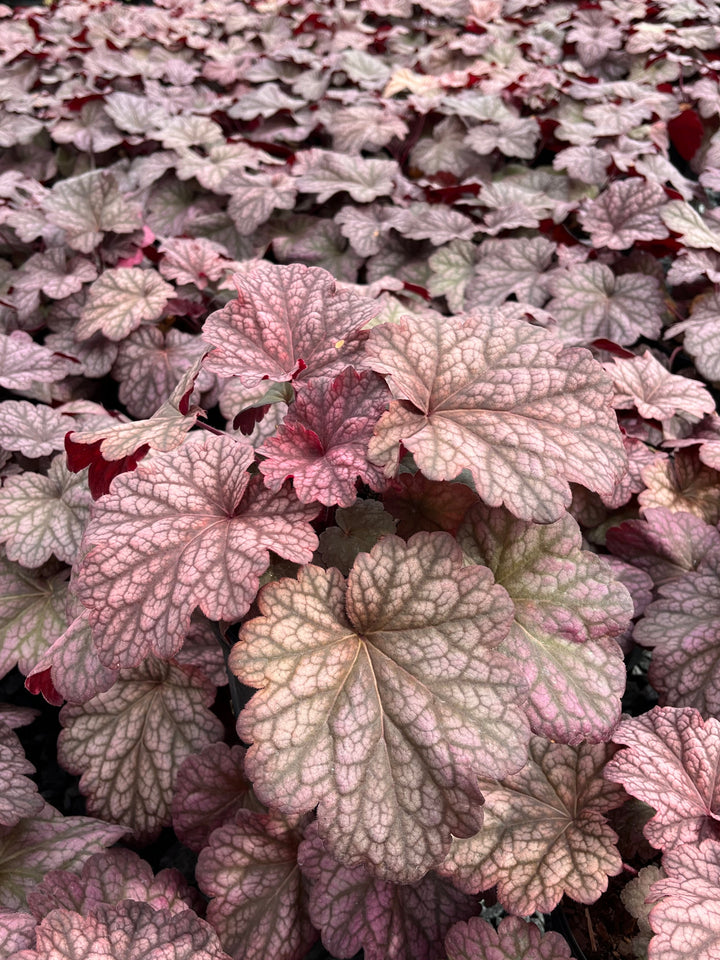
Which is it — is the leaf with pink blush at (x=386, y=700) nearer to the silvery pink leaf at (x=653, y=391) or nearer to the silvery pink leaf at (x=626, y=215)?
the silvery pink leaf at (x=653, y=391)

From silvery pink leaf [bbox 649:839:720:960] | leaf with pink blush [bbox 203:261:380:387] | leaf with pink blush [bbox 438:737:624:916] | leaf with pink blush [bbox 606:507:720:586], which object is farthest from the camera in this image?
leaf with pink blush [bbox 606:507:720:586]

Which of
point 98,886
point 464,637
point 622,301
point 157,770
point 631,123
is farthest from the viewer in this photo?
point 631,123

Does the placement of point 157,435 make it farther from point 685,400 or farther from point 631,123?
point 631,123

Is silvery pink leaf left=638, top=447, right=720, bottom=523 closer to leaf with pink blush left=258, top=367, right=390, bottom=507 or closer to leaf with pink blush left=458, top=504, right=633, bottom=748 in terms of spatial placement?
leaf with pink blush left=458, top=504, right=633, bottom=748

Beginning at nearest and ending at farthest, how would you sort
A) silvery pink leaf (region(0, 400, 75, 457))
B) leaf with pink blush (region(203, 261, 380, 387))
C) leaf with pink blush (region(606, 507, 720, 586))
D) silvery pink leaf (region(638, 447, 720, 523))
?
leaf with pink blush (region(203, 261, 380, 387))
leaf with pink blush (region(606, 507, 720, 586))
silvery pink leaf (region(638, 447, 720, 523))
silvery pink leaf (region(0, 400, 75, 457))

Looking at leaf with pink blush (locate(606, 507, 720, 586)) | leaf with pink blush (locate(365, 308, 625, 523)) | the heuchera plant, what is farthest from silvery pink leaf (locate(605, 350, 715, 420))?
leaf with pink blush (locate(365, 308, 625, 523))

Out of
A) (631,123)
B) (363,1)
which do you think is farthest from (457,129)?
(363,1)
